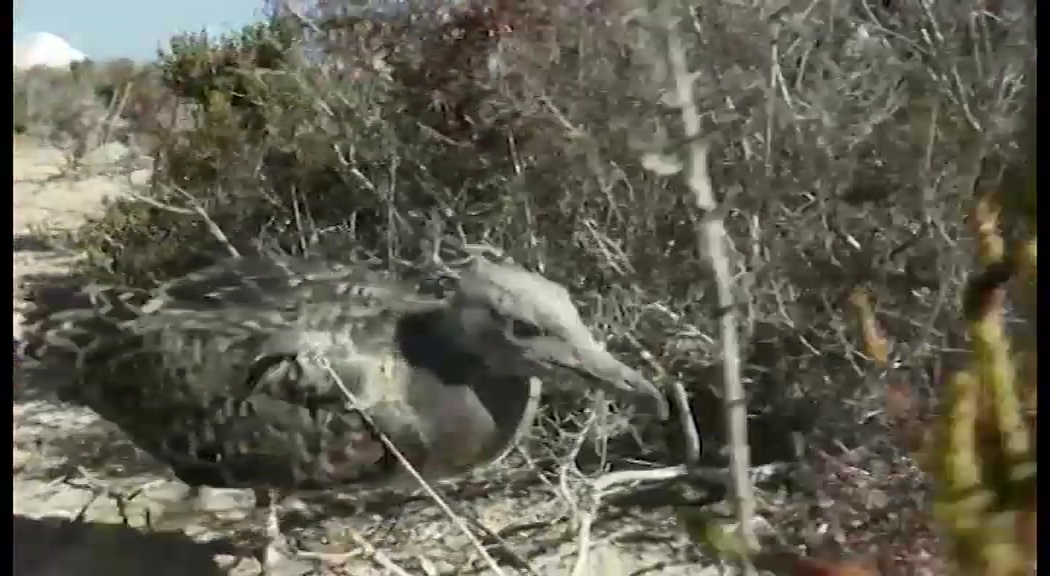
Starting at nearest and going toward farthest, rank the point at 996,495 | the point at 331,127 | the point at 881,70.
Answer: the point at 996,495 → the point at 881,70 → the point at 331,127

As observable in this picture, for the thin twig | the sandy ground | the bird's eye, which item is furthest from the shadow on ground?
the bird's eye

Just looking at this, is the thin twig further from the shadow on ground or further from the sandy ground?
the shadow on ground

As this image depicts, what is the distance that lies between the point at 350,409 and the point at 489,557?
136 millimetres

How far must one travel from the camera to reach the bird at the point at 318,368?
728mm

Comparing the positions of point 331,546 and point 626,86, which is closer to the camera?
point 626,86

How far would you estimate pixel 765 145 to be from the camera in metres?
0.67

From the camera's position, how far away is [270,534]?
79cm

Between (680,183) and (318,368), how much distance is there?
0.89ft

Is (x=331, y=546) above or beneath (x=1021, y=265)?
beneath

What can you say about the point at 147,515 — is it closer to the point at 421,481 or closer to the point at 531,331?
the point at 421,481

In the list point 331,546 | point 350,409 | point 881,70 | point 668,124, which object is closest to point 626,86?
point 668,124

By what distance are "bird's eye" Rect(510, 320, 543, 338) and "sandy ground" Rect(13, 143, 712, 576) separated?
0.37 ft

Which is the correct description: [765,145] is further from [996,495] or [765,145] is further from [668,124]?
[996,495]

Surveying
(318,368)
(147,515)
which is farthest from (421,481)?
(147,515)
